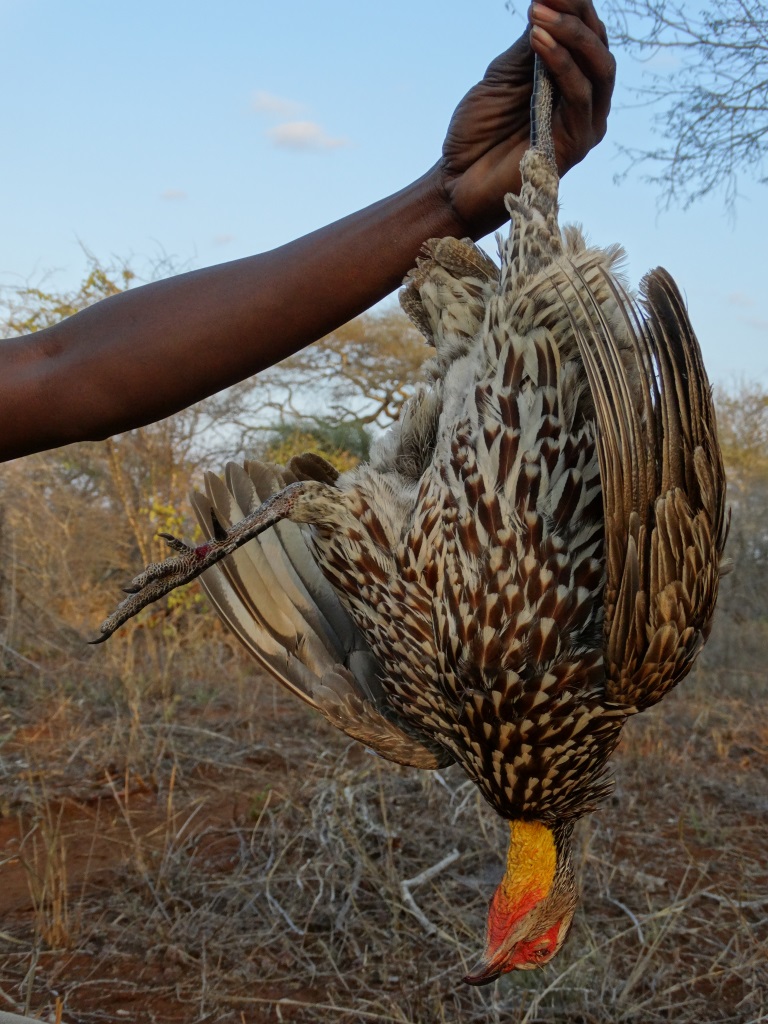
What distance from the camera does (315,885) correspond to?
4059 millimetres

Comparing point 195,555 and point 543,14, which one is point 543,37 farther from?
point 195,555

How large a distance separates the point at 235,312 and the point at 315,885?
3047 mm

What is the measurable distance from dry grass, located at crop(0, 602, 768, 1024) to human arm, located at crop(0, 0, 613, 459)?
1.67 metres

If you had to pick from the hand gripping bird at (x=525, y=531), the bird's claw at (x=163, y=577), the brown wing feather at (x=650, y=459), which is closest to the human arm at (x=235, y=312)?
the hand gripping bird at (x=525, y=531)

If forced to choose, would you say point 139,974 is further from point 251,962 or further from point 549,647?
point 549,647

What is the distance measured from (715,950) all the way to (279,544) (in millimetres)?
2593

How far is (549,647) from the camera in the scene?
2193 millimetres

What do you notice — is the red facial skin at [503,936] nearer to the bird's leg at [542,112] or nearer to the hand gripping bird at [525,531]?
the hand gripping bird at [525,531]

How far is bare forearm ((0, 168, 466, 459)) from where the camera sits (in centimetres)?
178

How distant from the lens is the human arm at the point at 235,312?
179 cm

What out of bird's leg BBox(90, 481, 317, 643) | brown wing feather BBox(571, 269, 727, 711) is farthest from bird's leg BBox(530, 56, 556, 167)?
bird's leg BBox(90, 481, 317, 643)

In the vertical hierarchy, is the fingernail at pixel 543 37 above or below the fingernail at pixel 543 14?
below

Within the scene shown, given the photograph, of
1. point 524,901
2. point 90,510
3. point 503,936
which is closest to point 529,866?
point 524,901

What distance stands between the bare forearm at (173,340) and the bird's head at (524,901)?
1.61m
